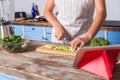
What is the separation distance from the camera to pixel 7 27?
65.8 inches

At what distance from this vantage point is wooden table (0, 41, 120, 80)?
1.00 metres

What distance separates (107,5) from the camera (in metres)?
3.04

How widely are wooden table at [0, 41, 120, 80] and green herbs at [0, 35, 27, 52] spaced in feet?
0.11

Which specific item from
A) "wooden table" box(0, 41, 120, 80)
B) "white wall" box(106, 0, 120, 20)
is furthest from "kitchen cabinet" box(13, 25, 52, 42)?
"wooden table" box(0, 41, 120, 80)

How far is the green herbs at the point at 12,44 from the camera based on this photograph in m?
1.41

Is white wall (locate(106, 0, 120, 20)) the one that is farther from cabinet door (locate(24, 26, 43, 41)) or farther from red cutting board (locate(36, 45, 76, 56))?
red cutting board (locate(36, 45, 76, 56))

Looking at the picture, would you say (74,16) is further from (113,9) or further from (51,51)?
(113,9)

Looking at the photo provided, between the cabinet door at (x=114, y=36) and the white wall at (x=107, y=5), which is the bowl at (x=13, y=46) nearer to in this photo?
the cabinet door at (x=114, y=36)

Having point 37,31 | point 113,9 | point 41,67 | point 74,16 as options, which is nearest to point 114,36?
point 113,9

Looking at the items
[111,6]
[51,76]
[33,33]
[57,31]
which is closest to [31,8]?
[33,33]

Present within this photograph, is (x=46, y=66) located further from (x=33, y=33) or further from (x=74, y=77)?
(x=33, y=33)

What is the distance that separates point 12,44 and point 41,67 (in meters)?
0.36

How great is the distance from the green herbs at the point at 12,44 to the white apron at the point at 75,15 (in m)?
0.40

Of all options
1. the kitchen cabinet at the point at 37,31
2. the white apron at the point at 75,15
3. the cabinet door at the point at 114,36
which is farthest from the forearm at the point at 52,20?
the kitchen cabinet at the point at 37,31
